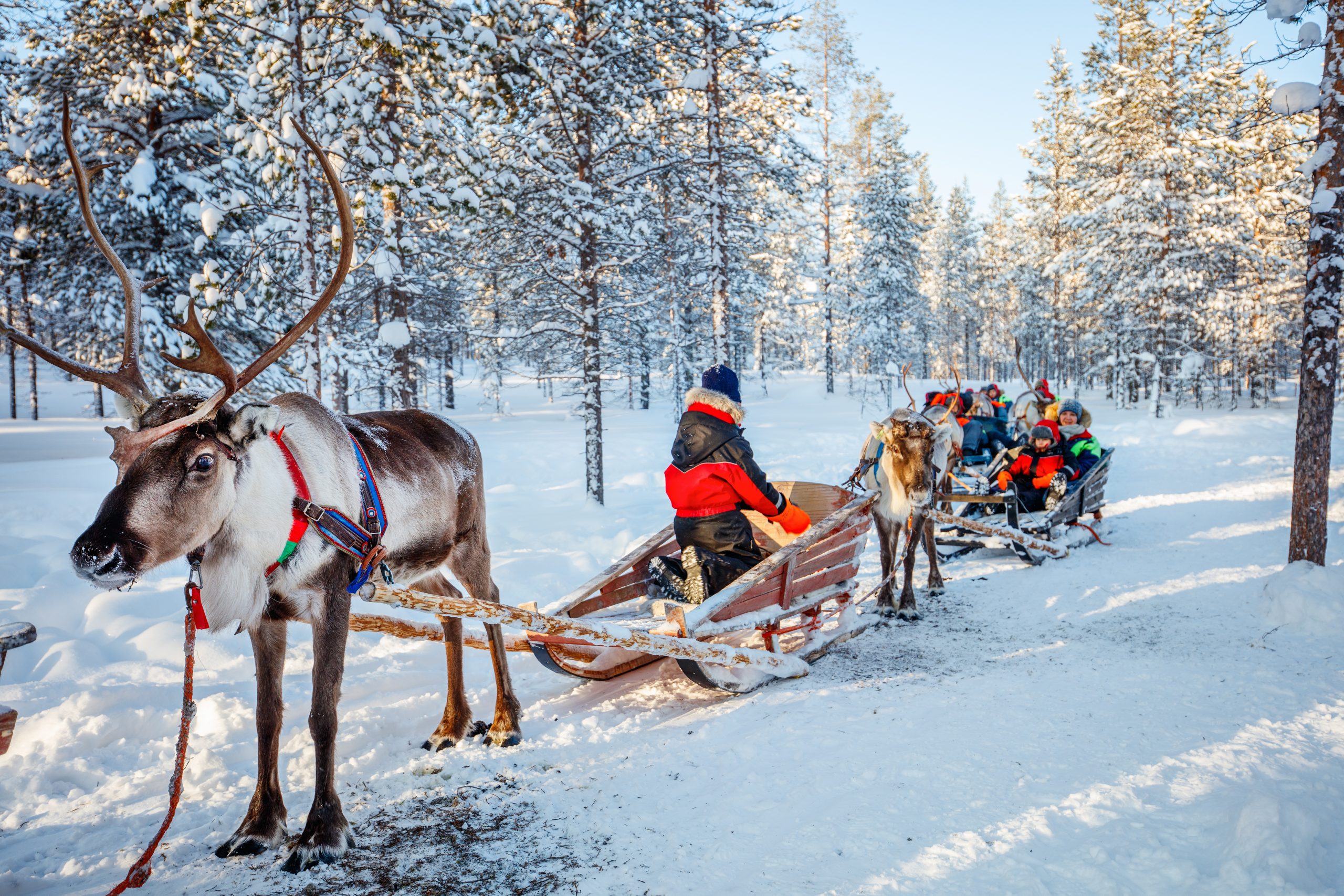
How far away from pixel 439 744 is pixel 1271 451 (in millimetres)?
20305

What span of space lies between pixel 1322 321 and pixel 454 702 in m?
8.30

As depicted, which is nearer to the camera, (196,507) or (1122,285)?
(196,507)

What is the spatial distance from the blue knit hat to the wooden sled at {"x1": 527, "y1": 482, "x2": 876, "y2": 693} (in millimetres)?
1179

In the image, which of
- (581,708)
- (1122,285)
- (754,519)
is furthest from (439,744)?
(1122,285)

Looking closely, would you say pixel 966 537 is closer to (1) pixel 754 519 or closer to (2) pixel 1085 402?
(1) pixel 754 519

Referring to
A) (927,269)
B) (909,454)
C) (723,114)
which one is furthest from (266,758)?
(927,269)

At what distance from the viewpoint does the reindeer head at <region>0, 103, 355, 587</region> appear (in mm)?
2502

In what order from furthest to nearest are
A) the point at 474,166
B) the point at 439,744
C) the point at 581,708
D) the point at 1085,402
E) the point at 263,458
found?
the point at 1085,402 < the point at 474,166 < the point at 581,708 < the point at 439,744 < the point at 263,458

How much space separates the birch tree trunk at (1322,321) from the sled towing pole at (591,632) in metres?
5.61

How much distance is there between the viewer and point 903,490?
6797 mm

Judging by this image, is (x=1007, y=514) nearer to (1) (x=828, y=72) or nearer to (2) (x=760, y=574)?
(2) (x=760, y=574)

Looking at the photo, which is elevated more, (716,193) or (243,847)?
(716,193)

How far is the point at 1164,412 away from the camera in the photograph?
23.9 m

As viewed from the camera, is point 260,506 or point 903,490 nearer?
point 260,506
